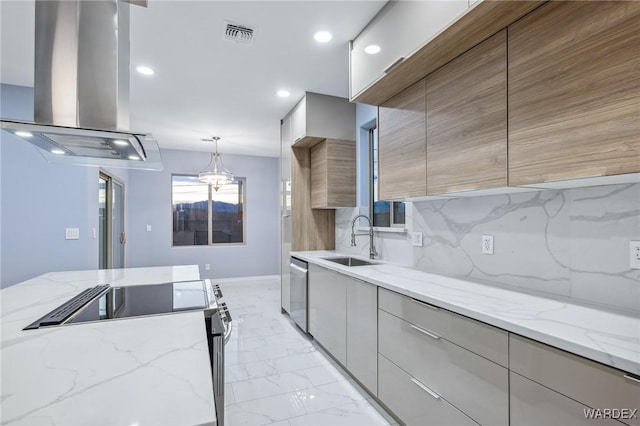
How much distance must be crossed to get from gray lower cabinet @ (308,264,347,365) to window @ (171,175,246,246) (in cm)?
382

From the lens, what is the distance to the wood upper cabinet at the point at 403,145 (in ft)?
6.65

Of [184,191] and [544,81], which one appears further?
[184,191]

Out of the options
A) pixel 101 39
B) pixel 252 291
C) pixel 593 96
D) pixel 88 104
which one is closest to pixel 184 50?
pixel 101 39

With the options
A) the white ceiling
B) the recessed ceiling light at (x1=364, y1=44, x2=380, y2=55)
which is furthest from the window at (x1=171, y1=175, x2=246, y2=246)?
the recessed ceiling light at (x1=364, y1=44, x2=380, y2=55)

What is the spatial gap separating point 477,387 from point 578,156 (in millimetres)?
1024

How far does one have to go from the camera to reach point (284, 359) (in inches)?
113

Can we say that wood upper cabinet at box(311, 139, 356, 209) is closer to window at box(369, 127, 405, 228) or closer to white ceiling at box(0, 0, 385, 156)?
window at box(369, 127, 405, 228)

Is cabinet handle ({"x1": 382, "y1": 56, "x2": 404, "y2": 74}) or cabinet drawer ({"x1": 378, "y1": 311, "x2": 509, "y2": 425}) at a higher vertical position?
cabinet handle ({"x1": 382, "y1": 56, "x2": 404, "y2": 74})

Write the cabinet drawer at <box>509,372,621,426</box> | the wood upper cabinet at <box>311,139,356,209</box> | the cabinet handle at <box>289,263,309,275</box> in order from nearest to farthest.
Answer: the cabinet drawer at <box>509,372,621,426</box>
the cabinet handle at <box>289,263,309,275</box>
the wood upper cabinet at <box>311,139,356,209</box>

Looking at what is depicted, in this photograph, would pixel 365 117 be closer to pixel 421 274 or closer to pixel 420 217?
pixel 420 217

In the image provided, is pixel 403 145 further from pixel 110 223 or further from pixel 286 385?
pixel 110 223

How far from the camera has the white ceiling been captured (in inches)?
82.2

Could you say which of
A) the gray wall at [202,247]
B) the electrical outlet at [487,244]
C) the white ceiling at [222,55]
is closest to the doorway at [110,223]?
the gray wall at [202,247]

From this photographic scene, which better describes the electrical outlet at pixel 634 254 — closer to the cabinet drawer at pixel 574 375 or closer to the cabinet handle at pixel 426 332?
the cabinet drawer at pixel 574 375
